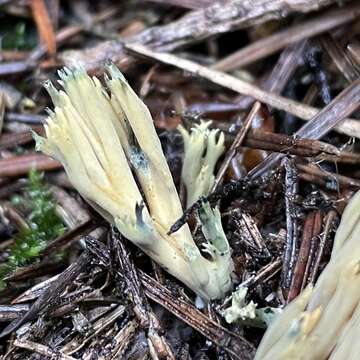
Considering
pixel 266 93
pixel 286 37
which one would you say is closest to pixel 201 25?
pixel 286 37

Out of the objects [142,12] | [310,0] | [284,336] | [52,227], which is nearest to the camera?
[284,336]

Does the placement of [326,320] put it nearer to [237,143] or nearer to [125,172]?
[125,172]

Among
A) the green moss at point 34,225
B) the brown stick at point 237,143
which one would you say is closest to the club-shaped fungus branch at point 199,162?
the brown stick at point 237,143

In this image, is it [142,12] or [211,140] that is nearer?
[211,140]

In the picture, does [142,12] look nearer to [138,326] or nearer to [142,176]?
[142,176]

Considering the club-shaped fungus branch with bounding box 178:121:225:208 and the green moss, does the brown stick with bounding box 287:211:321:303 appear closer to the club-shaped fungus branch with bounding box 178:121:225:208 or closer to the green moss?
the club-shaped fungus branch with bounding box 178:121:225:208

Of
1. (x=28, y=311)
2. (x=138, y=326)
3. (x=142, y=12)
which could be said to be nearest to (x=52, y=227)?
(x=28, y=311)

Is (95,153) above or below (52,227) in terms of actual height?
above

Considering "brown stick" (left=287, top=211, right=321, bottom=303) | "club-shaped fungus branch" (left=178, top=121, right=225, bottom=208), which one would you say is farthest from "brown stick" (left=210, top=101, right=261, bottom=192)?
"brown stick" (left=287, top=211, right=321, bottom=303)
